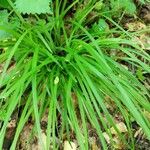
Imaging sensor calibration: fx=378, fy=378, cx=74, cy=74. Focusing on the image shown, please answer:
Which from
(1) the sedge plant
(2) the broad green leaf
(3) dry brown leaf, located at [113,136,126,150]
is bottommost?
(3) dry brown leaf, located at [113,136,126,150]

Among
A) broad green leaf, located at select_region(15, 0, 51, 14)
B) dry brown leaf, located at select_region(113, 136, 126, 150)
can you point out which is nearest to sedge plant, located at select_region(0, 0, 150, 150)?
dry brown leaf, located at select_region(113, 136, 126, 150)

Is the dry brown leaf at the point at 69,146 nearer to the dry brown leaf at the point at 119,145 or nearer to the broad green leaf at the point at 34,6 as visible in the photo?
the dry brown leaf at the point at 119,145

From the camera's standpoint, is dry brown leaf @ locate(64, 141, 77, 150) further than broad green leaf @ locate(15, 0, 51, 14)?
Yes

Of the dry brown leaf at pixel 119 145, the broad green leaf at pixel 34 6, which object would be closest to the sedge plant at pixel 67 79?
the dry brown leaf at pixel 119 145

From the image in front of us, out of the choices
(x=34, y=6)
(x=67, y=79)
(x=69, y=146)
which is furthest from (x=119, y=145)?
(x=34, y=6)

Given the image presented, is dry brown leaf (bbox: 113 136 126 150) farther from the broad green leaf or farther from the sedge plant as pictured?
the broad green leaf

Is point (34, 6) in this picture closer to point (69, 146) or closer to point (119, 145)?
point (69, 146)

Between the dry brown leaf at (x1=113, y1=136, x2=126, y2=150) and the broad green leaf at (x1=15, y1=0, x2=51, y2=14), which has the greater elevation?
the broad green leaf at (x1=15, y1=0, x2=51, y2=14)

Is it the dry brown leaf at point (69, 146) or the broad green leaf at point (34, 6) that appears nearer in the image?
the broad green leaf at point (34, 6)
